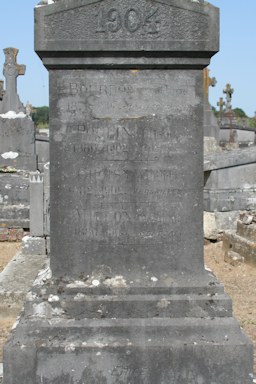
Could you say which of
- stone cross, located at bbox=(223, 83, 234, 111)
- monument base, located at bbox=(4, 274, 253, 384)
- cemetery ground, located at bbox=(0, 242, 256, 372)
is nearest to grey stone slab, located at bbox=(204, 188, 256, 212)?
cemetery ground, located at bbox=(0, 242, 256, 372)

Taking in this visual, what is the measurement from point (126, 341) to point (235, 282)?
443 cm

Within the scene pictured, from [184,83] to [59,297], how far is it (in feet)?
5.21

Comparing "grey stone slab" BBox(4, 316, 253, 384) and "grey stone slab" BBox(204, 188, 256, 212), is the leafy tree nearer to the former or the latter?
"grey stone slab" BBox(204, 188, 256, 212)

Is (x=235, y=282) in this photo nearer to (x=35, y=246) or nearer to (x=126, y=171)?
(x=35, y=246)

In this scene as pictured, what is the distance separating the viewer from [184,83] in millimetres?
3244

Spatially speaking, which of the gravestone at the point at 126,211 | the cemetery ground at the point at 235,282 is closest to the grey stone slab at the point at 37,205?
the cemetery ground at the point at 235,282

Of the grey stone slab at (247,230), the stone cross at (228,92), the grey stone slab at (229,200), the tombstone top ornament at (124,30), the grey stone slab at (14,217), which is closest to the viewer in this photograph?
the tombstone top ornament at (124,30)

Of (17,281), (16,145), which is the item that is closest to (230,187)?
(17,281)

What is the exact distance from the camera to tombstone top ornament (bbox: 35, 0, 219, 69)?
10.2ft

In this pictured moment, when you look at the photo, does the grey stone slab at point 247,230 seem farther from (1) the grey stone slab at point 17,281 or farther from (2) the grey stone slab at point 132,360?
(2) the grey stone slab at point 132,360

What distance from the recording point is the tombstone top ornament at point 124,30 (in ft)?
10.2

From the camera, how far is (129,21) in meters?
3.16

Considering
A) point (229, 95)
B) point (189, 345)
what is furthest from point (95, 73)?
point (229, 95)

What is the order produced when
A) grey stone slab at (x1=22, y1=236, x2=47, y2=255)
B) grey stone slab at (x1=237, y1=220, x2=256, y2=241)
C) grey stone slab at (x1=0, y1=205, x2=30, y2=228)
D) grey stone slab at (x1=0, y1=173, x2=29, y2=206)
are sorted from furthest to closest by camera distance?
grey stone slab at (x1=0, y1=173, x2=29, y2=206) < grey stone slab at (x1=0, y1=205, x2=30, y2=228) < grey stone slab at (x1=237, y1=220, x2=256, y2=241) < grey stone slab at (x1=22, y1=236, x2=47, y2=255)
